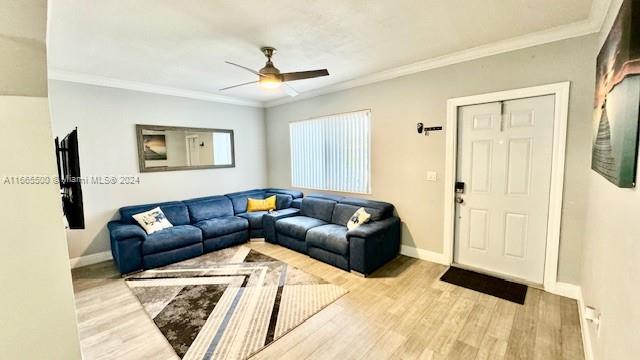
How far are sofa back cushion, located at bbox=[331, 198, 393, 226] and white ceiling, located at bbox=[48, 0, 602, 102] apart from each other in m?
1.94

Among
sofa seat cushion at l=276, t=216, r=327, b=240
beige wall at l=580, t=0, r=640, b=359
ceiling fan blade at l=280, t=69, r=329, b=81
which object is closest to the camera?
beige wall at l=580, t=0, r=640, b=359

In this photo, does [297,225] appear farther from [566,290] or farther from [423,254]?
[566,290]

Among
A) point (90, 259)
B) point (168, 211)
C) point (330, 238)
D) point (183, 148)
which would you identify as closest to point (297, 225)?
point (330, 238)

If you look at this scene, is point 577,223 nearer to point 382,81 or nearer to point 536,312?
point 536,312

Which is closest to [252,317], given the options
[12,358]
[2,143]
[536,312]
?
[12,358]

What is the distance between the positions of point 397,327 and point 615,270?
4.96 feet

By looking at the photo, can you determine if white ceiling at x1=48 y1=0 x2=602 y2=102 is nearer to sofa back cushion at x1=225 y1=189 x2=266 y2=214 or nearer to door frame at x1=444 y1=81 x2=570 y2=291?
door frame at x1=444 y1=81 x2=570 y2=291

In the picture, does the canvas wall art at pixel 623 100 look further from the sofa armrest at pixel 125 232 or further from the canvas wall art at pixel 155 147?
the canvas wall art at pixel 155 147

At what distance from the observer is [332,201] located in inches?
173

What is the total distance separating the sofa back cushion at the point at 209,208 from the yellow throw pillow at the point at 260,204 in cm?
35

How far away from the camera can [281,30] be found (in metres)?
2.46

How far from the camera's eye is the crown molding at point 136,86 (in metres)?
3.49

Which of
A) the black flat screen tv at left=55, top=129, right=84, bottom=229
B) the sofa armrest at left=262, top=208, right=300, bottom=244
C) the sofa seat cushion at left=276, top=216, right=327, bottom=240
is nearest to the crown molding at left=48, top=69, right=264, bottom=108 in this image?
the black flat screen tv at left=55, top=129, right=84, bottom=229

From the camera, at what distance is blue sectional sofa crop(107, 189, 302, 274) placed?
3.41 meters
